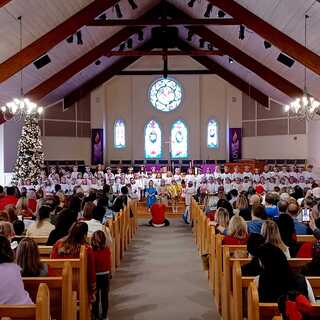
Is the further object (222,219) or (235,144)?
(235,144)

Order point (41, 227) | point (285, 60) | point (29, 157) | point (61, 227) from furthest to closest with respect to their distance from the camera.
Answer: point (29, 157) < point (285, 60) < point (41, 227) < point (61, 227)

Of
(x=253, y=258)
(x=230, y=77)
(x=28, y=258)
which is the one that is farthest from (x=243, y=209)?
(x=230, y=77)

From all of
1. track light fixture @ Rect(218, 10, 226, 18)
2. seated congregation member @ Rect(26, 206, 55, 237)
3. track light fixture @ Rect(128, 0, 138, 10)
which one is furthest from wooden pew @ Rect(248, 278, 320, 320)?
track light fixture @ Rect(128, 0, 138, 10)

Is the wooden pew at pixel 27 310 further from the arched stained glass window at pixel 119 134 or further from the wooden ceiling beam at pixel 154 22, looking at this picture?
the arched stained glass window at pixel 119 134

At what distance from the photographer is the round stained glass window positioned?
26.6 metres

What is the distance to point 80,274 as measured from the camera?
16.6ft

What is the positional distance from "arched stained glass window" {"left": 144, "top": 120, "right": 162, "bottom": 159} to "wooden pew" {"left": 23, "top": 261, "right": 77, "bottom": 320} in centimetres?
2197

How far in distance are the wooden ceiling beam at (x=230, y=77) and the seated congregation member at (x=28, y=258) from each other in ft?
68.4

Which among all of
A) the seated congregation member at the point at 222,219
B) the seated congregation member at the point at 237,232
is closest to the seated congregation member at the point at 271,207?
the seated congregation member at the point at 222,219

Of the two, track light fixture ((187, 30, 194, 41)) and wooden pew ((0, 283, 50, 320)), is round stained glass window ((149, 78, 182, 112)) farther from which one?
wooden pew ((0, 283, 50, 320))

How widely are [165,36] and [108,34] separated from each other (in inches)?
189

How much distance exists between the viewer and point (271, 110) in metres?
24.4

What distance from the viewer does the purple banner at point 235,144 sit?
25812 mm

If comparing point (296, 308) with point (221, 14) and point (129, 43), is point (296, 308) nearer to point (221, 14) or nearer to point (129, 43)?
point (221, 14)
